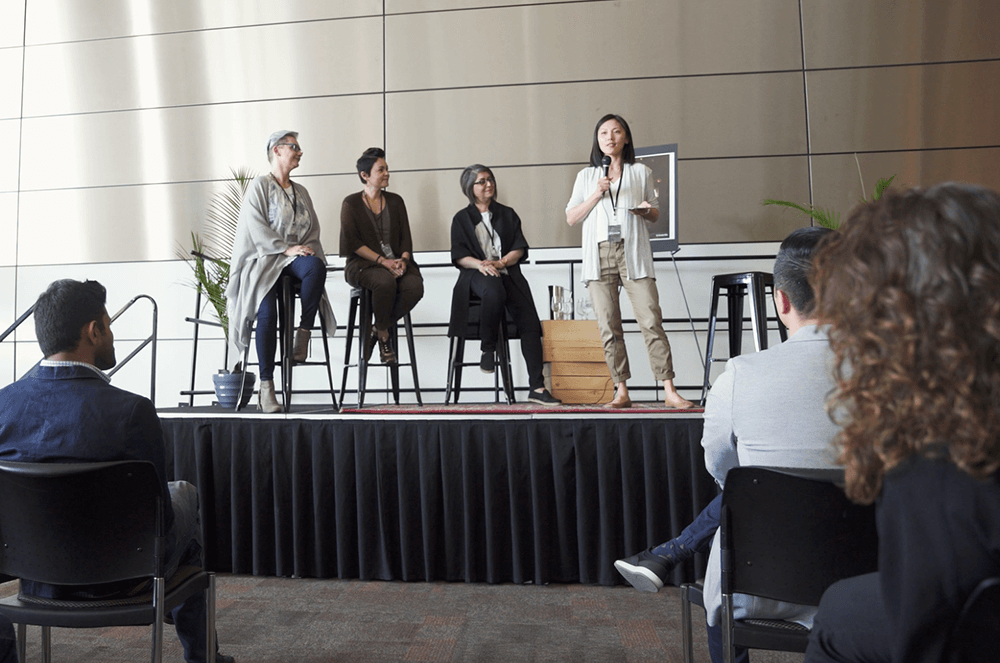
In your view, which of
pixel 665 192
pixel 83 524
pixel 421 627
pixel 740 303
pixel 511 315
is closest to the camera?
pixel 83 524

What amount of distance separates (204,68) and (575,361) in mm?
3758

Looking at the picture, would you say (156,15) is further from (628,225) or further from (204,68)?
(628,225)

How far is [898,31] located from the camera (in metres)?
4.95

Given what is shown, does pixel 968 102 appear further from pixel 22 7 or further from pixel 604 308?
pixel 22 7

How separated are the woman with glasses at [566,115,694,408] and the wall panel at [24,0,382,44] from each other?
111 inches

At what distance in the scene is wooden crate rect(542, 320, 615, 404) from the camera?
161 inches

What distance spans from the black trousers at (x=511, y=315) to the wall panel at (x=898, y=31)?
9.54 ft

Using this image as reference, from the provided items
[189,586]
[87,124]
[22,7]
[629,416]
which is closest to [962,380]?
[189,586]

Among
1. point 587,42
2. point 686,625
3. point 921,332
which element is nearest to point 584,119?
point 587,42

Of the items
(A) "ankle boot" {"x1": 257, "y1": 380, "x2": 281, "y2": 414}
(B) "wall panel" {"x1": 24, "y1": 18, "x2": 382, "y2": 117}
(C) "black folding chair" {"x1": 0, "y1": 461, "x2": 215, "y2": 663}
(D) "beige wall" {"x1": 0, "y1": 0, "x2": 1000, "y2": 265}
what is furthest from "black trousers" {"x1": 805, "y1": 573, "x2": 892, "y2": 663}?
(B) "wall panel" {"x1": 24, "y1": 18, "x2": 382, "y2": 117}

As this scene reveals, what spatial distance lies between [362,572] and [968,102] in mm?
5002

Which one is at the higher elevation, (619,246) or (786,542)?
(619,246)

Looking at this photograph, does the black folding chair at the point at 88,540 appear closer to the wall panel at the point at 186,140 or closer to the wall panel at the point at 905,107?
the wall panel at the point at 186,140

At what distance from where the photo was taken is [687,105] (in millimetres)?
5086
